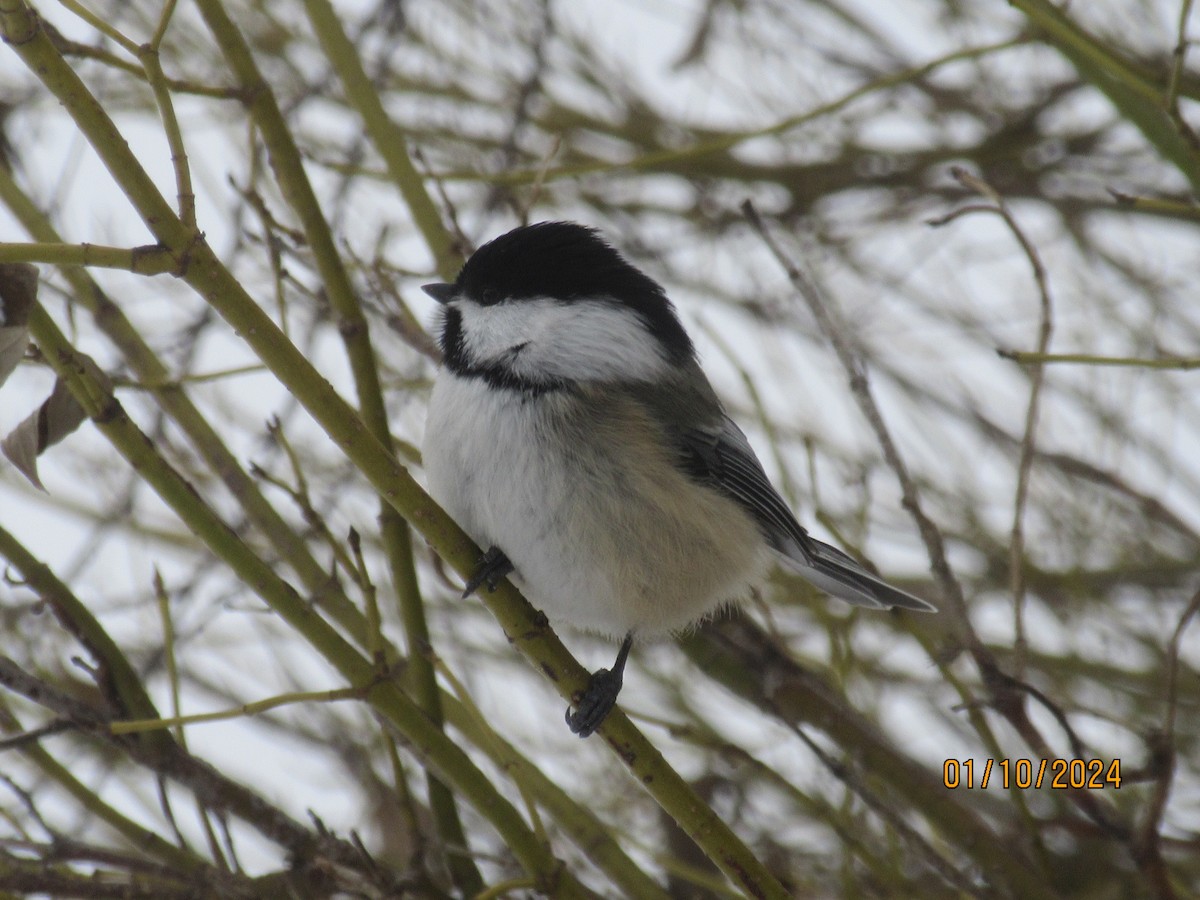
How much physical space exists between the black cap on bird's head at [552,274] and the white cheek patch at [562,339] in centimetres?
2

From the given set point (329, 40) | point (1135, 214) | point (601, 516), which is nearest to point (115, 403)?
point (601, 516)

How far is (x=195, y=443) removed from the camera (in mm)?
1637

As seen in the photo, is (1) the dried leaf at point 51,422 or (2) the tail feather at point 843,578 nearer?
(1) the dried leaf at point 51,422

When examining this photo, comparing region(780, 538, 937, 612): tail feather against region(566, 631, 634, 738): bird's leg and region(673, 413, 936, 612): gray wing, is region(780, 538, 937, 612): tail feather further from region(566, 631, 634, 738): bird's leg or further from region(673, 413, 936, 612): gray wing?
region(566, 631, 634, 738): bird's leg

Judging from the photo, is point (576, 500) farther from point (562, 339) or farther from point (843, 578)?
point (843, 578)

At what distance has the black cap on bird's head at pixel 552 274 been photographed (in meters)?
1.86

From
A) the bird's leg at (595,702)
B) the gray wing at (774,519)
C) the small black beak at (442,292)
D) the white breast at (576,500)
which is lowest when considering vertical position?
the bird's leg at (595,702)

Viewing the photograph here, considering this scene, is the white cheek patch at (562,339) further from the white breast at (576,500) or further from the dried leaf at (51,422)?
the dried leaf at (51,422)

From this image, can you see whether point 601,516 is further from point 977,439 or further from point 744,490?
point 977,439

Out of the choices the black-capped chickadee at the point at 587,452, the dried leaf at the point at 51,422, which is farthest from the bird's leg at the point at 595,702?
the dried leaf at the point at 51,422

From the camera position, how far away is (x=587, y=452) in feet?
5.66

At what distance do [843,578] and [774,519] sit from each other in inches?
6.2
